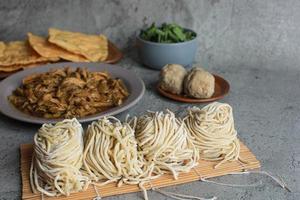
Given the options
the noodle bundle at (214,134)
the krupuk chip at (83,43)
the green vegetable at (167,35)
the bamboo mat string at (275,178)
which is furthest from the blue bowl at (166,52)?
the bamboo mat string at (275,178)

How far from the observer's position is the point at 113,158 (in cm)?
85

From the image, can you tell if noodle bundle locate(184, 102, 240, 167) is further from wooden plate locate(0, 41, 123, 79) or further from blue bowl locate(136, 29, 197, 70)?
wooden plate locate(0, 41, 123, 79)

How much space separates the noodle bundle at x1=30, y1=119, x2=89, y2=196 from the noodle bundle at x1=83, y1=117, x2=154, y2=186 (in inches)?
0.9

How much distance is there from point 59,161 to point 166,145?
0.76ft

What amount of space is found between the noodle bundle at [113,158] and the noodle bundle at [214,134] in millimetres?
150

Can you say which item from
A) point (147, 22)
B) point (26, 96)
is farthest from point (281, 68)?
point (26, 96)

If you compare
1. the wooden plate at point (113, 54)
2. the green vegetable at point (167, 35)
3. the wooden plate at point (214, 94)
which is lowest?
the wooden plate at point (113, 54)

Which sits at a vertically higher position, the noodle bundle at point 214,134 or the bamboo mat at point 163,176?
the noodle bundle at point 214,134

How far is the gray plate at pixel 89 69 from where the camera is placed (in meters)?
1.07

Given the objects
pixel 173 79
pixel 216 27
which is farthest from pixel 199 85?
pixel 216 27

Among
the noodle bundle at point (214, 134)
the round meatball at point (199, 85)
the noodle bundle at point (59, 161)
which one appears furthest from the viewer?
the round meatball at point (199, 85)

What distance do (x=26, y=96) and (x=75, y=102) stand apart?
153 millimetres

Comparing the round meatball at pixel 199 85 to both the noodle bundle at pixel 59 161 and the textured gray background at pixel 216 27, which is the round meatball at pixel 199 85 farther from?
the noodle bundle at pixel 59 161

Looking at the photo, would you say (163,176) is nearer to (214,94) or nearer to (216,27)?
(214,94)
